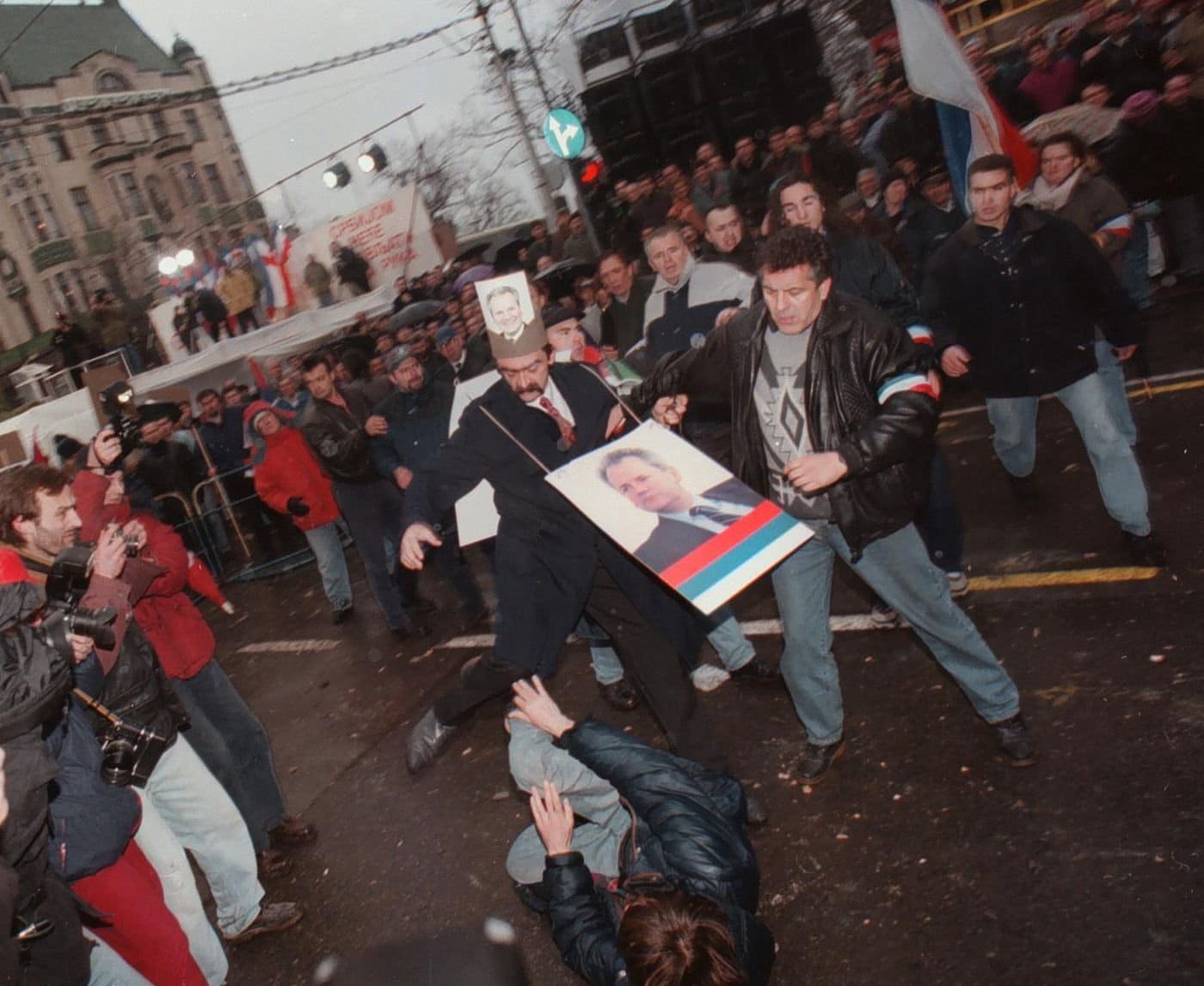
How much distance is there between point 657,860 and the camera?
2.76m

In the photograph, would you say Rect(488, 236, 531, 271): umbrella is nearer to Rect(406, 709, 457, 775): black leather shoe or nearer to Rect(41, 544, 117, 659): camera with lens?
Rect(406, 709, 457, 775): black leather shoe

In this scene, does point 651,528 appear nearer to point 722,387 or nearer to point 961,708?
point 722,387

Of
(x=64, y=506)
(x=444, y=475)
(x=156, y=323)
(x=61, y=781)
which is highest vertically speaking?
(x=156, y=323)

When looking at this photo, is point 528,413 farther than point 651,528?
Yes

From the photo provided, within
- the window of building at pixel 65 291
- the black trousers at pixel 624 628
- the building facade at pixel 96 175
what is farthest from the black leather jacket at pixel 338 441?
the window of building at pixel 65 291

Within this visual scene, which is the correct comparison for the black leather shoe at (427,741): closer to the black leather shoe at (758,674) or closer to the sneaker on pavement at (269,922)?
the sneaker on pavement at (269,922)

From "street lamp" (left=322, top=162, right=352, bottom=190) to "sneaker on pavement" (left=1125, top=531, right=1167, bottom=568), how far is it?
21.8m

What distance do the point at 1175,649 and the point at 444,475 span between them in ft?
10.8

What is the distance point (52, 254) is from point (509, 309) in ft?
167

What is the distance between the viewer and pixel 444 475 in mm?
4109

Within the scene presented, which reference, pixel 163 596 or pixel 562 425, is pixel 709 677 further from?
pixel 163 596

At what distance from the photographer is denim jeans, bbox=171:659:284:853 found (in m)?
4.16

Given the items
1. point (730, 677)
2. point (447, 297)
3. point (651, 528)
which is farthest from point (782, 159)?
point (651, 528)

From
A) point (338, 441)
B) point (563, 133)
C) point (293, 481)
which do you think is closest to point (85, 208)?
point (563, 133)
